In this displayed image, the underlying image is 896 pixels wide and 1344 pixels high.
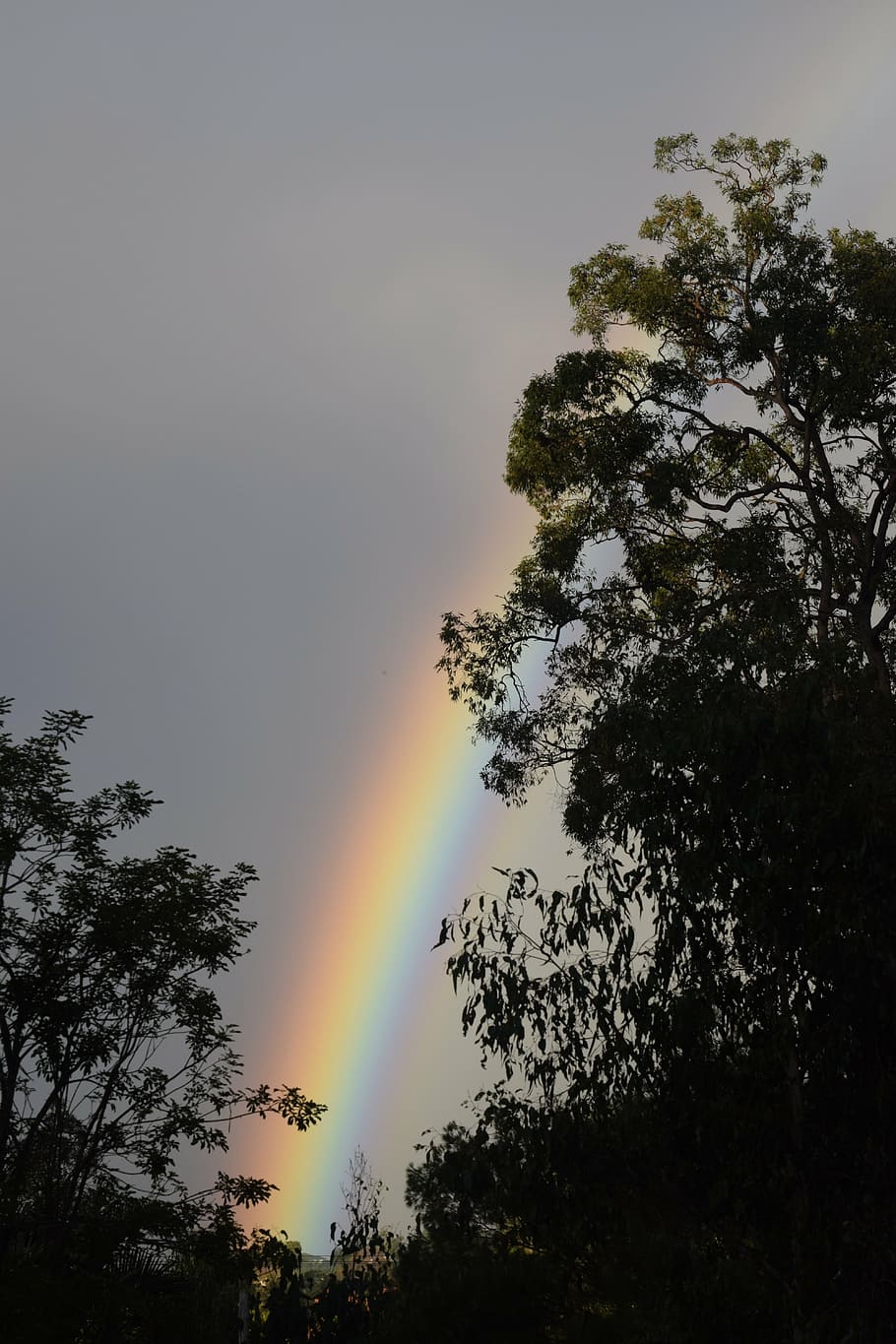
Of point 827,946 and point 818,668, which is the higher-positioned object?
point 818,668

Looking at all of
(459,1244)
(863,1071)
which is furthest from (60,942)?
(863,1071)

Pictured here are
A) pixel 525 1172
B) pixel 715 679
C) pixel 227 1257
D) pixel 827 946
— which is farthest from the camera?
pixel 227 1257

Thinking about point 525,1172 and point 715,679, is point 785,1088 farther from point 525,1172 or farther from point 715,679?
point 715,679

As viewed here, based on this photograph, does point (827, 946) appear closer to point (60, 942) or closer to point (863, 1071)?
point (863, 1071)

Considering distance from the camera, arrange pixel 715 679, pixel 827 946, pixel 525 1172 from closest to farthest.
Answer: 1. pixel 827 946
2. pixel 525 1172
3. pixel 715 679

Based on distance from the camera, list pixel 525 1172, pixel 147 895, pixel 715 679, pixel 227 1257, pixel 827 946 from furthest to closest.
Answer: pixel 147 895
pixel 227 1257
pixel 715 679
pixel 525 1172
pixel 827 946

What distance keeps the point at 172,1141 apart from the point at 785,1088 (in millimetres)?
10091

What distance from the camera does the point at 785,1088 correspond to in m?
7.25

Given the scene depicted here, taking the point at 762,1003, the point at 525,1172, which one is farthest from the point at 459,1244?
the point at 762,1003

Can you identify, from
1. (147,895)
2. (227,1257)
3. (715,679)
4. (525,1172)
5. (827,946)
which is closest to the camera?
(827,946)

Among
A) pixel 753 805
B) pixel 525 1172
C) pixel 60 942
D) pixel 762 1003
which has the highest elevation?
pixel 60 942

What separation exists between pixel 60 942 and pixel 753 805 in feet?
33.6

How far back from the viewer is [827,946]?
7.11m

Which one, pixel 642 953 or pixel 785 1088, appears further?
pixel 642 953
